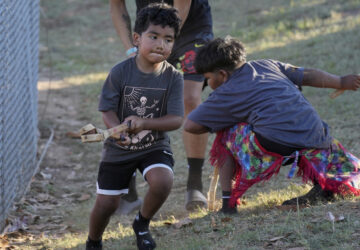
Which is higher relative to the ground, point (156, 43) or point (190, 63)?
point (156, 43)

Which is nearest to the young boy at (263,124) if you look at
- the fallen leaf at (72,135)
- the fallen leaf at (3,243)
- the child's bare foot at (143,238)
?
the child's bare foot at (143,238)

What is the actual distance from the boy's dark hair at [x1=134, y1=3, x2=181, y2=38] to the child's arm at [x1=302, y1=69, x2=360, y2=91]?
110cm

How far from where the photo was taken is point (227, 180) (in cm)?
412

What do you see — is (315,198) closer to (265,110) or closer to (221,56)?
(265,110)

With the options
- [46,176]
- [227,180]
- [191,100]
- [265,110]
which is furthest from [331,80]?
[46,176]

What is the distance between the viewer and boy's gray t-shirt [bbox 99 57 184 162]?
3605 mm

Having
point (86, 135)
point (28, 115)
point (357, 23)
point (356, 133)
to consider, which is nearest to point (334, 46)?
point (357, 23)

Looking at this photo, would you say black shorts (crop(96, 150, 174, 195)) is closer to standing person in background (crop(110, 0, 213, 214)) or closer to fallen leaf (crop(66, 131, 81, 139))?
standing person in background (crop(110, 0, 213, 214))

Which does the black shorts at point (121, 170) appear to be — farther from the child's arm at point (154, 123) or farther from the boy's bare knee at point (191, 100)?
the boy's bare knee at point (191, 100)

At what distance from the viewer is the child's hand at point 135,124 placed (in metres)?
3.46

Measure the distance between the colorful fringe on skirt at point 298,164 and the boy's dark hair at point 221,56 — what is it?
17.5 inches

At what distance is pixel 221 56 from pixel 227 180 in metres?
0.90

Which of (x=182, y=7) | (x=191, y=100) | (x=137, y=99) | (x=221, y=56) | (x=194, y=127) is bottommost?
(x=191, y=100)

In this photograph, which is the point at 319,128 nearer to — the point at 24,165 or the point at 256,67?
the point at 256,67
